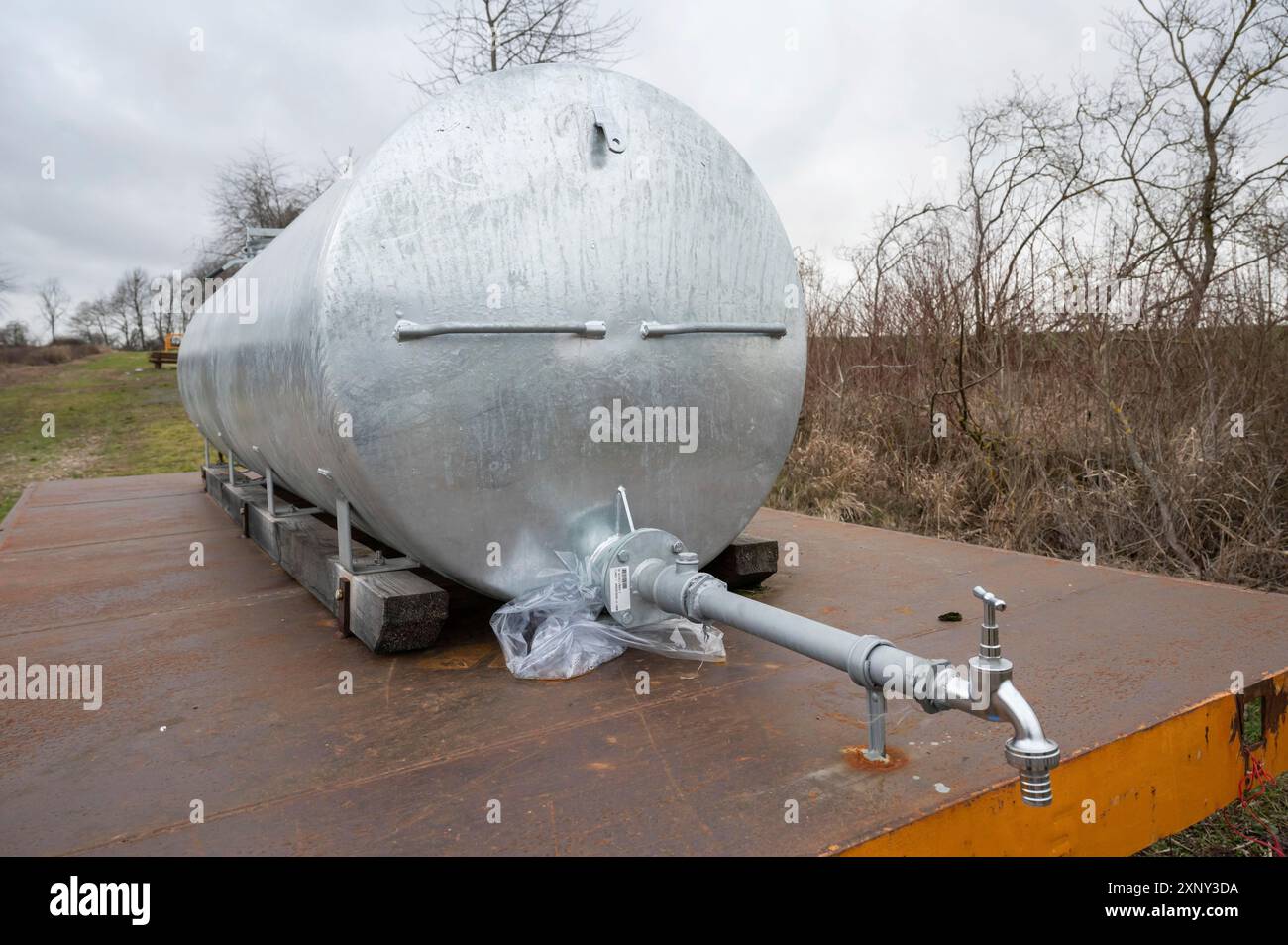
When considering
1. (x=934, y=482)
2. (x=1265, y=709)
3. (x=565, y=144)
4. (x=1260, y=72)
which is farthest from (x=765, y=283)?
(x=1260, y=72)

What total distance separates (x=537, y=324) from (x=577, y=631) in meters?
0.87

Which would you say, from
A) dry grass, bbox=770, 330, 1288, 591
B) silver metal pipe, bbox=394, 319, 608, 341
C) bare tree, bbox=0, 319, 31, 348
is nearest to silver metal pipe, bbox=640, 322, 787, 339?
silver metal pipe, bbox=394, 319, 608, 341

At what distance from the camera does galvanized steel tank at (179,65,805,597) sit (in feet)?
7.69

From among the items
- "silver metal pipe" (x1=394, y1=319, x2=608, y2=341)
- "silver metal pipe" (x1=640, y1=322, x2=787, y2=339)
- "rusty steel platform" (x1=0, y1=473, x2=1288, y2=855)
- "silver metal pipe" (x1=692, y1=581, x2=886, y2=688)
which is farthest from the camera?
"silver metal pipe" (x1=640, y1=322, x2=787, y2=339)

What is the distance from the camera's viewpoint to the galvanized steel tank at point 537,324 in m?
2.34

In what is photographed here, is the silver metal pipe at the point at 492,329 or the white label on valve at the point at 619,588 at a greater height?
the silver metal pipe at the point at 492,329

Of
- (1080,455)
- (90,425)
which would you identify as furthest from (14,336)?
(1080,455)

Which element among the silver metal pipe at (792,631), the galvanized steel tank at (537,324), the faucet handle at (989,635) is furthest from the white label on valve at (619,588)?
the faucet handle at (989,635)

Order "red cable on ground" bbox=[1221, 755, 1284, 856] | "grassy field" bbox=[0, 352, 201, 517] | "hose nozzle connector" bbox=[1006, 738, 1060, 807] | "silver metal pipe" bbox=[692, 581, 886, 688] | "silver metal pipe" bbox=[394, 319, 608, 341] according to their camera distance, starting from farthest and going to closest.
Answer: "grassy field" bbox=[0, 352, 201, 517], "silver metal pipe" bbox=[394, 319, 608, 341], "red cable on ground" bbox=[1221, 755, 1284, 856], "silver metal pipe" bbox=[692, 581, 886, 688], "hose nozzle connector" bbox=[1006, 738, 1060, 807]

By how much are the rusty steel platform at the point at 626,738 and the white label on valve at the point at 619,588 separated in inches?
6.9

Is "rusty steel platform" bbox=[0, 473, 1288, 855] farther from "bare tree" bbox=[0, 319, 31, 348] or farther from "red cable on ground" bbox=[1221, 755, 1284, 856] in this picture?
"bare tree" bbox=[0, 319, 31, 348]

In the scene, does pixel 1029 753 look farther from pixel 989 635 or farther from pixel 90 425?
pixel 90 425

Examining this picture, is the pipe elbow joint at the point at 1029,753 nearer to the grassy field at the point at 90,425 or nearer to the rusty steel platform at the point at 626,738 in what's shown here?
the rusty steel platform at the point at 626,738

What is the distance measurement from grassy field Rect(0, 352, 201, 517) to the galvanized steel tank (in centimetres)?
1002
